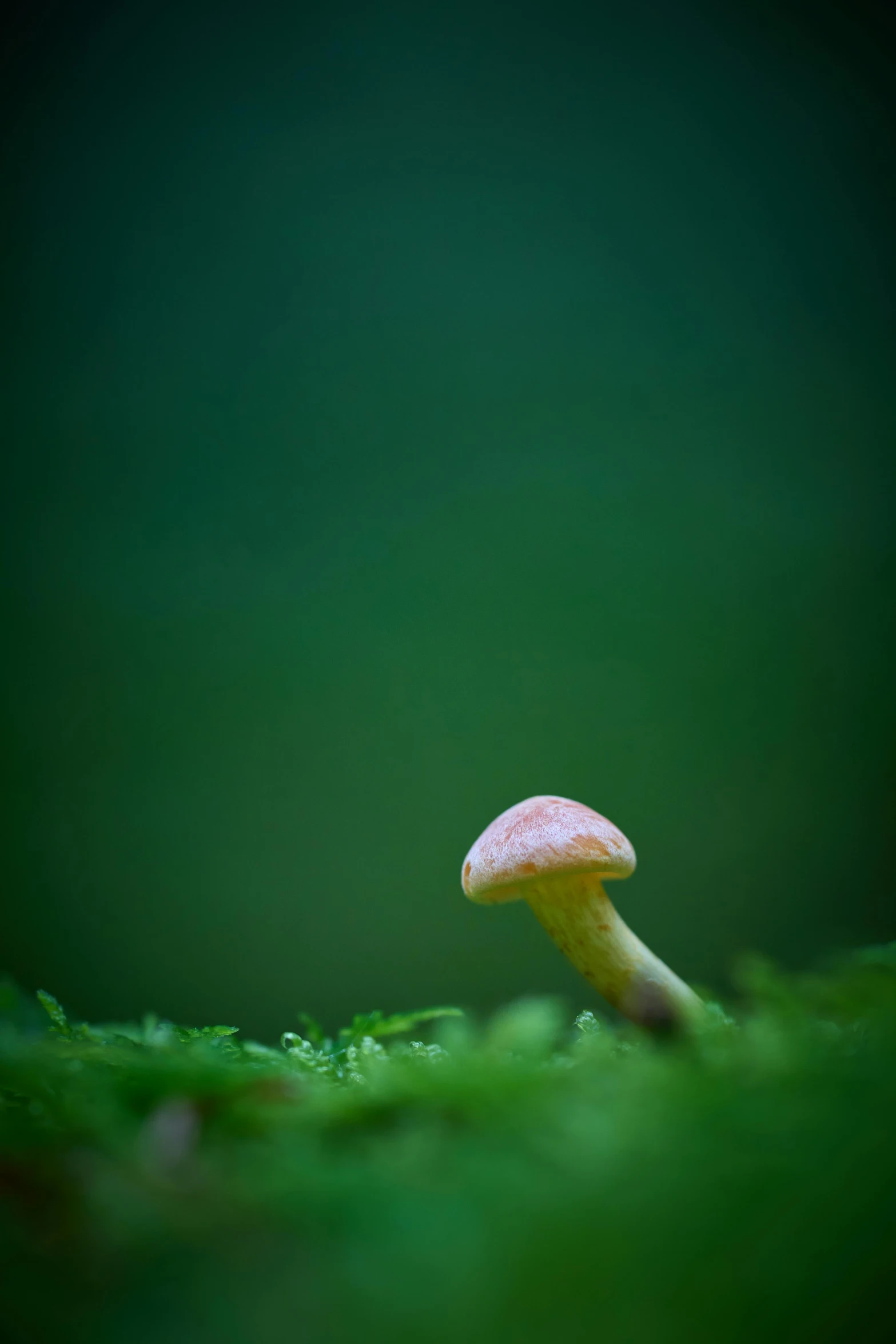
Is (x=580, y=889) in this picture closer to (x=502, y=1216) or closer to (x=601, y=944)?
(x=601, y=944)

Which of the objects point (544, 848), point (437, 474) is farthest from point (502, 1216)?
point (437, 474)

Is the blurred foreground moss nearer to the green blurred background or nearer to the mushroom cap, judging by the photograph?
the mushroom cap

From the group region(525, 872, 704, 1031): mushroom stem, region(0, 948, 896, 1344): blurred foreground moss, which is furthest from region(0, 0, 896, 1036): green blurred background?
region(0, 948, 896, 1344): blurred foreground moss

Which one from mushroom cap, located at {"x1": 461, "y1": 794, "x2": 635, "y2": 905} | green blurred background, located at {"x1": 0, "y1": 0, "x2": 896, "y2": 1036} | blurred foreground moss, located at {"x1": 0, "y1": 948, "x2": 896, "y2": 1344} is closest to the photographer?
blurred foreground moss, located at {"x1": 0, "y1": 948, "x2": 896, "y2": 1344}

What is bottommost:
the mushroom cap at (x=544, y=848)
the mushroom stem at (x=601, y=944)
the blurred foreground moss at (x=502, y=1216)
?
the mushroom stem at (x=601, y=944)

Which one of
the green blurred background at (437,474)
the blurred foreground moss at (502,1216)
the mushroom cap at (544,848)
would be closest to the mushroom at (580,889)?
the mushroom cap at (544,848)

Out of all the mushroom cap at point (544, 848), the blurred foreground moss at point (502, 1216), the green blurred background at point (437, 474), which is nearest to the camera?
the blurred foreground moss at point (502, 1216)

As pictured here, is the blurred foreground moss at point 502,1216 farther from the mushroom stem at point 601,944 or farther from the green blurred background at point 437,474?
the green blurred background at point 437,474
